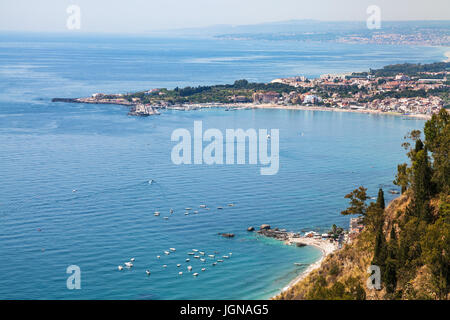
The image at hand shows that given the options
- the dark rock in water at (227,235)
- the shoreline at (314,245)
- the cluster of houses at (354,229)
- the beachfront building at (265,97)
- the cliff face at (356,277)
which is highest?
the beachfront building at (265,97)

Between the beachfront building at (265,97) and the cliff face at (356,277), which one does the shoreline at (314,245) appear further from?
the beachfront building at (265,97)

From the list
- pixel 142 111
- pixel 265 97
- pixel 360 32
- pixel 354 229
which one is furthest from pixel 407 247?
pixel 360 32

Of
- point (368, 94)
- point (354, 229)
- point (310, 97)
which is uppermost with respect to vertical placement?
point (368, 94)

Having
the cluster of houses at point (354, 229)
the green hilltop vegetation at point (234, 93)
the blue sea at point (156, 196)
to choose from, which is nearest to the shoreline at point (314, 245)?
the blue sea at point (156, 196)

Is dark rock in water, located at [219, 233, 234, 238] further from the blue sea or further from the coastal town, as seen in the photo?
the coastal town

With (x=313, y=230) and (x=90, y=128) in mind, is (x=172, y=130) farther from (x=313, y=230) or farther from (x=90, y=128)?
(x=313, y=230)

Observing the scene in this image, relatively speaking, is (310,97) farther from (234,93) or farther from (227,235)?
(227,235)

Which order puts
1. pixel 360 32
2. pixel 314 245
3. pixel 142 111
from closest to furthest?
1. pixel 314 245
2. pixel 142 111
3. pixel 360 32
